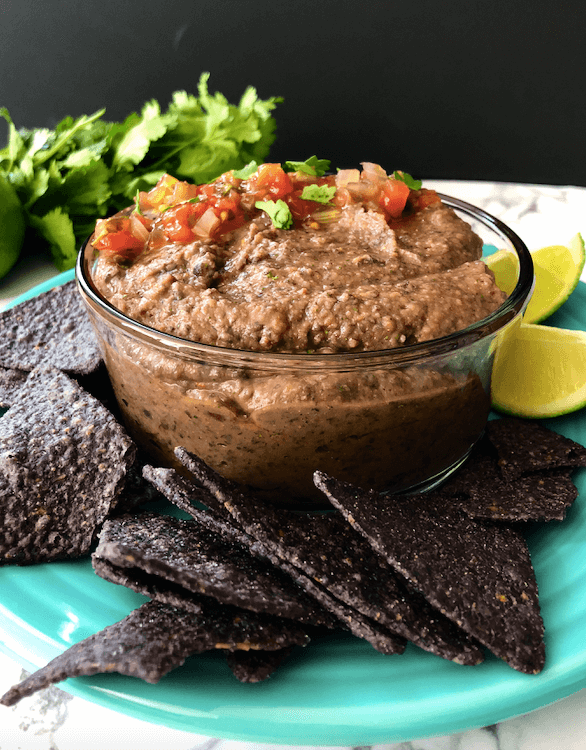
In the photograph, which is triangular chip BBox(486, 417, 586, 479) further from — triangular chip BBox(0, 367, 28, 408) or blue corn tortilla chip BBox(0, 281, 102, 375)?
triangular chip BBox(0, 367, 28, 408)

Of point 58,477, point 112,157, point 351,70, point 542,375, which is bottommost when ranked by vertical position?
point 542,375

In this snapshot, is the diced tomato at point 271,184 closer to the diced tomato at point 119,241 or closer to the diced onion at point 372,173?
the diced onion at point 372,173

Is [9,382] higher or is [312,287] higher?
[312,287]

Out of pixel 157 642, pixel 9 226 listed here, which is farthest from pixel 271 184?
pixel 9 226

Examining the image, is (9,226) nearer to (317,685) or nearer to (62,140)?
(62,140)

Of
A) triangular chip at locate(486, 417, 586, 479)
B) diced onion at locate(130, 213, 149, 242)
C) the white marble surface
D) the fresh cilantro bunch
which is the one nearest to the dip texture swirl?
diced onion at locate(130, 213, 149, 242)
